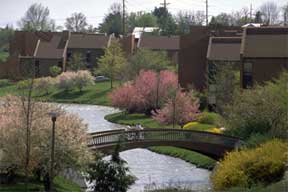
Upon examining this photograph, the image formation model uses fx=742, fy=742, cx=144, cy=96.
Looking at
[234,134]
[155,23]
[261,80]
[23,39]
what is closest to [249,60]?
[261,80]

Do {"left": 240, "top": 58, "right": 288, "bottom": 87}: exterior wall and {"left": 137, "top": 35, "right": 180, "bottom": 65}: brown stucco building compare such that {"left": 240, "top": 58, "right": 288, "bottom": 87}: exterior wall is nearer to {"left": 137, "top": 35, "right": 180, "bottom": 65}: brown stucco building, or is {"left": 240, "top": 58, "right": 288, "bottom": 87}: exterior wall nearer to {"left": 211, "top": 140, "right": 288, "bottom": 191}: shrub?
{"left": 211, "top": 140, "right": 288, "bottom": 191}: shrub

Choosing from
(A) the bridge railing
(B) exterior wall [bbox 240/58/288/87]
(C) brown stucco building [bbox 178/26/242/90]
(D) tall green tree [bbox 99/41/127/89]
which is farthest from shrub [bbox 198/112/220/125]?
(D) tall green tree [bbox 99/41/127/89]

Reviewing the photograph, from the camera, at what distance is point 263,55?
63531 millimetres

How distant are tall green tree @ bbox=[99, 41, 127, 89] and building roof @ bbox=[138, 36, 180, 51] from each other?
7.90 meters

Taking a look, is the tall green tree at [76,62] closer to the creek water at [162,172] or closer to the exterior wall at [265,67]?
the exterior wall at [265,67]

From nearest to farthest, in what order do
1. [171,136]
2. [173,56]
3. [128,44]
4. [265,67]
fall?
[171,136] < [265,67] < [173,56] < [128,44]

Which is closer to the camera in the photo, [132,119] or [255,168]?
[255,168]

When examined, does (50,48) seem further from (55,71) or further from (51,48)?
(55,71)

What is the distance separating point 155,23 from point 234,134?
4852 inches

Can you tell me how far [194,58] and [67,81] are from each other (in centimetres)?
2761

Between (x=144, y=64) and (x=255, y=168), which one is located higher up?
(x=144, y=64)

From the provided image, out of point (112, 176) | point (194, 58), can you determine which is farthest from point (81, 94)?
point (112, 176)

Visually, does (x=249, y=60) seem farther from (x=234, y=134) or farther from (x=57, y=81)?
(x=57, y=81)

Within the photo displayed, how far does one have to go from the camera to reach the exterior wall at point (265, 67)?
62.9 m
